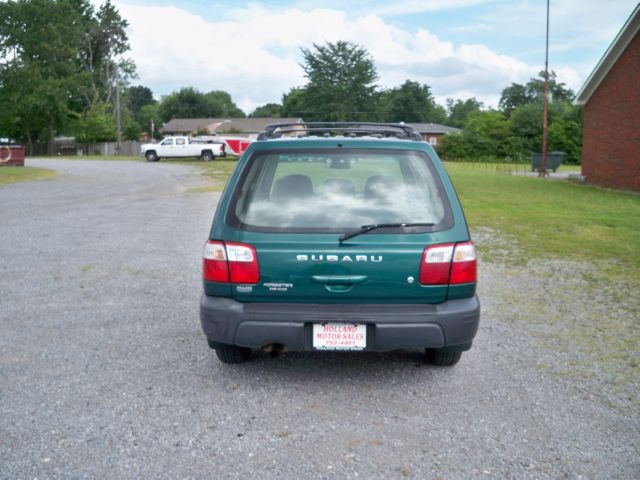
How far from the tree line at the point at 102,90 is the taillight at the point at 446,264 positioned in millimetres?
53926

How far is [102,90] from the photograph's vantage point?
78188mm

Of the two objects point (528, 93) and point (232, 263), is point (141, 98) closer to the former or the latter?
point (528, 93)

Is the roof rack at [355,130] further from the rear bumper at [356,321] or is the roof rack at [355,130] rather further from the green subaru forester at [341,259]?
the rear bumper at [356,321]

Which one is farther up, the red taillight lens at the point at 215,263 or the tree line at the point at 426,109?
the tree line at the point at 426,109

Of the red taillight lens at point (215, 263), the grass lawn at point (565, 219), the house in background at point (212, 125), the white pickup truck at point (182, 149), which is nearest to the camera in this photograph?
the red taillight lens at point (215, 263)

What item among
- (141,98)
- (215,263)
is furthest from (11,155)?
(141,98)

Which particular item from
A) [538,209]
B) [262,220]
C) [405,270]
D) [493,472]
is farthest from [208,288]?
[538,209]

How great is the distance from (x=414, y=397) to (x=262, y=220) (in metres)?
1.50

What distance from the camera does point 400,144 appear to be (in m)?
4.46

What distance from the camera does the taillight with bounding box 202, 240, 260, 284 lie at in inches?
169

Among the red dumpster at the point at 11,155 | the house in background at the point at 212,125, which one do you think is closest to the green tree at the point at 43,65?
the house in background at the point at 212,125

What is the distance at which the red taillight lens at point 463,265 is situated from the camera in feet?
14.1

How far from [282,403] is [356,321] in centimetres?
69

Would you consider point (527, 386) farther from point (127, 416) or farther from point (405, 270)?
point (127, 416)
